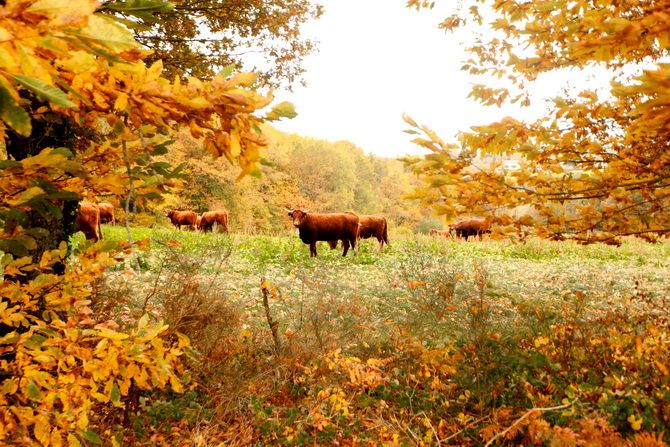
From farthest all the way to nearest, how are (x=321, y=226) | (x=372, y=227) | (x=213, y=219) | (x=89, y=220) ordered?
(x=213, y=219) → (x=372, y=227) → (x=321, y=226) → (x=89, y=220)

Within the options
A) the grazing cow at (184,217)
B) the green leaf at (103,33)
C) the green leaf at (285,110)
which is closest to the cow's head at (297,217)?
the green leaf at (285,110)

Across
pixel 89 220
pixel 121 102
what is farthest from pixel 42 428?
pixel 89 220

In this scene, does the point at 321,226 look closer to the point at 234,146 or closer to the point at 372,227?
the point at 372,227

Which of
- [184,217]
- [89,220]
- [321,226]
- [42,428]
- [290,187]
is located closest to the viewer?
[42,428]

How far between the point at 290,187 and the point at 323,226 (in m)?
25.4

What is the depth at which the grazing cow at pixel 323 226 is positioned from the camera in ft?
40.3

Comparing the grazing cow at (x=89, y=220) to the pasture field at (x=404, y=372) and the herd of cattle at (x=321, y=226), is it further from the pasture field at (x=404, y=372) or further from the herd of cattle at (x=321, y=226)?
the pasture field at (x=404, y=372)

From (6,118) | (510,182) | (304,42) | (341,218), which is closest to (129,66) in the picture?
(6,118)

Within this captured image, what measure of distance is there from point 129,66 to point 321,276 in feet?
14.5

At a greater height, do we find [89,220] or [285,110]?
[285,110]

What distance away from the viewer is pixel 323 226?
12.6 metres

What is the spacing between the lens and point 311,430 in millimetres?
3172

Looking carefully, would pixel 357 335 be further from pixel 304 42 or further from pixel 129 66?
pixel 304 42

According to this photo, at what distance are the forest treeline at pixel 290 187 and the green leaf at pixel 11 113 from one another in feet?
72.2
